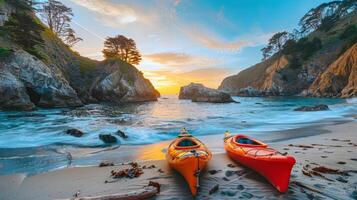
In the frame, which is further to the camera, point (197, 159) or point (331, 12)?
point (331, 12)

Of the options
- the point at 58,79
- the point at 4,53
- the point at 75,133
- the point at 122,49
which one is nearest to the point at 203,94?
the point at 122,49

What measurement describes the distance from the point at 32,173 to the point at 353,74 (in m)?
52.3

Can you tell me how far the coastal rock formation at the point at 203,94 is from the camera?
48.3 metres

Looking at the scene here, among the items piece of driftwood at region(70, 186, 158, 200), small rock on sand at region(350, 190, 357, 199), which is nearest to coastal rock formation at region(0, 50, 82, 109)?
piece of driftwood at region(70, 186, 158, 200)

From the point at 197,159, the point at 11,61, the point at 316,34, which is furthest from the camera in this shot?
the point at 316,34

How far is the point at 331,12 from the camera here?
82.4 meters

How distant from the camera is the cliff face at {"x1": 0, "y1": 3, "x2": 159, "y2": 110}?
891 inches

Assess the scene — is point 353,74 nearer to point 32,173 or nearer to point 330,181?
point 330,181

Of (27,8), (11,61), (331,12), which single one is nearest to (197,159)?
(11,61)

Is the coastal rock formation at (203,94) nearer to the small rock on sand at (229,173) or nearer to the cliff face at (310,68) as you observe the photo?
the cliff face at (310,68)

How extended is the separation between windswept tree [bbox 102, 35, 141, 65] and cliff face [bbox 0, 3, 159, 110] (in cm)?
503

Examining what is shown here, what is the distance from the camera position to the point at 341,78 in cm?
4791

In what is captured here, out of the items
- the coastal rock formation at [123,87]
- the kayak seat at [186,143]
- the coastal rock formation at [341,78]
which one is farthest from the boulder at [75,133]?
the coastal rock formation at [341,78]

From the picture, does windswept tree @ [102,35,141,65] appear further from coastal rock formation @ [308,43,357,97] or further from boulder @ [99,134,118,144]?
boulder @ [99,134,118,144]
